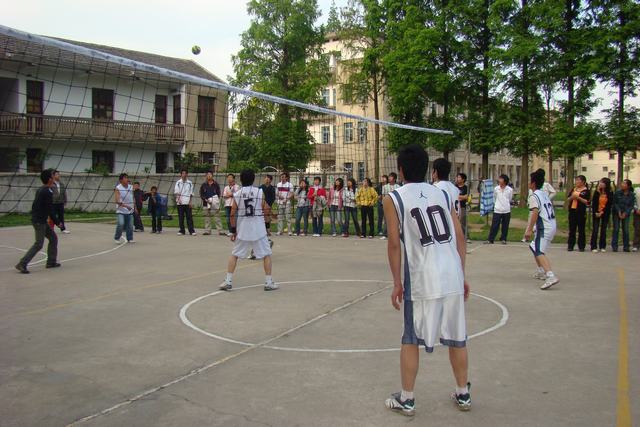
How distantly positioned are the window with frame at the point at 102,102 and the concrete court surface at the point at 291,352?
22.6 m

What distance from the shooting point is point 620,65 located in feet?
91.9

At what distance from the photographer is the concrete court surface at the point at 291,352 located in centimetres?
422

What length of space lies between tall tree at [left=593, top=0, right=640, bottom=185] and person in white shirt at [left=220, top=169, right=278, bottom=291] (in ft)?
80.6

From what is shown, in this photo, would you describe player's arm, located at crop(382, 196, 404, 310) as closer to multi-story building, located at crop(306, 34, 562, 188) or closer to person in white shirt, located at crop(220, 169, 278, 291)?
person in white shirt, located at crop(220, 169, 278, 291)

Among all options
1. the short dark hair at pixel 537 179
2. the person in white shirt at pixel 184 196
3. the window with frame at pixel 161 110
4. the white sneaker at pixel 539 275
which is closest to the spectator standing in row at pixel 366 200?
the person in white shirt at pixel 184 196

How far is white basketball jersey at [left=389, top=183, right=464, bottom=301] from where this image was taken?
4.14 meters

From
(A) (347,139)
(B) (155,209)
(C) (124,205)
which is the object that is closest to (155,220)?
(B) (155,209)

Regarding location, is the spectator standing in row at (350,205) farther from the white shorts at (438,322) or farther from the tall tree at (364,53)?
the tall tree at (364,53)

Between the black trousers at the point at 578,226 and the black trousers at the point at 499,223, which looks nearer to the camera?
the black trousers at the point at 578,226

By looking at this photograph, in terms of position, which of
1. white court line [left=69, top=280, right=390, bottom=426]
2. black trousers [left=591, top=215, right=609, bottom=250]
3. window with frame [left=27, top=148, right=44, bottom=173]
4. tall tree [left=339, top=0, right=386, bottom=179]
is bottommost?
white court line [left=69, top=280, right=390, bottom=426]

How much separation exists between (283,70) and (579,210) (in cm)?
3139

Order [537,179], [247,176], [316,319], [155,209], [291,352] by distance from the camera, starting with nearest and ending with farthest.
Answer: [291,352], [316,319], [247,176], [537,179], [155,209]

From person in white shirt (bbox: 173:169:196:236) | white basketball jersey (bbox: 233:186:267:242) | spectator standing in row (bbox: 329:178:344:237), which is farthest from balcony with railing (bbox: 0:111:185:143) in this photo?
white basketball jersey (bbox: 233:186:267:242)

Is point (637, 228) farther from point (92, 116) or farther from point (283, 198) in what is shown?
point (92, 116)
